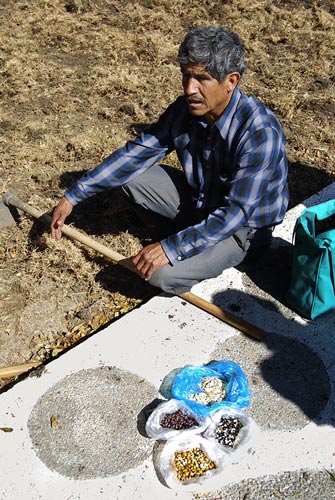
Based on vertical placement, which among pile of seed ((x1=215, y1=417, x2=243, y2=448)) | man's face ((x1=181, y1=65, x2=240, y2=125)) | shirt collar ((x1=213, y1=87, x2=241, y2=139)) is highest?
man's face ((x1=181, y1=65, x2=240, y2=125))

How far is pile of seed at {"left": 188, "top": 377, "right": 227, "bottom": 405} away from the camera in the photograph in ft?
10.5

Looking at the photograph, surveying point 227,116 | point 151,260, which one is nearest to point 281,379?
point 151,260

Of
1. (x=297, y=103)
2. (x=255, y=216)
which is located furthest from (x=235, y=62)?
(x=297, y=103)

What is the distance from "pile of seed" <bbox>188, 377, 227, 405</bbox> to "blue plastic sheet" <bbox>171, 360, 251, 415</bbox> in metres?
0.02

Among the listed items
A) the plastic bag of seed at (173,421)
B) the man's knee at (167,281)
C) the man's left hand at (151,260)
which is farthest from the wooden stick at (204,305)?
the plastic bag of seed at (173,421)

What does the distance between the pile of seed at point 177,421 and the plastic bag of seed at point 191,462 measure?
52 mm

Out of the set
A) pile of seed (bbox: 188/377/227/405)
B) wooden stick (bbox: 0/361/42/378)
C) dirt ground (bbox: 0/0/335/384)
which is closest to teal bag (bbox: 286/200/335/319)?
pile of seed (bbox: 188/377/227/405)

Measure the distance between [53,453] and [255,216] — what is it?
1730 millimetres

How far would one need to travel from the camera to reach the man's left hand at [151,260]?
3.46 metres

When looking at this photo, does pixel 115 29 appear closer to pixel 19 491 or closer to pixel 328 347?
pixel 328 347

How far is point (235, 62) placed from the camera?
3.25 metres

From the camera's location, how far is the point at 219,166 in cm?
370

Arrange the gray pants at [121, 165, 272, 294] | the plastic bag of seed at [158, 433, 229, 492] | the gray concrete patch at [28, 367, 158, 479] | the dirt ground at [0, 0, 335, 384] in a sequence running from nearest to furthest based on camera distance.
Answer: the plastic bag of seed at [158, 433, 229, 492]
the gray concrete patch at [28, 367, 158, 479]
the gray pants at [121, 165, 272, 294]
the dirt ground at [0, 0, 335, 384]

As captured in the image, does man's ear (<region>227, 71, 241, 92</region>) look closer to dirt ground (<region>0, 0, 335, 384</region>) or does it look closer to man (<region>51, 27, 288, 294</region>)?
man (<region>51, 27, 288, 294</region>)
